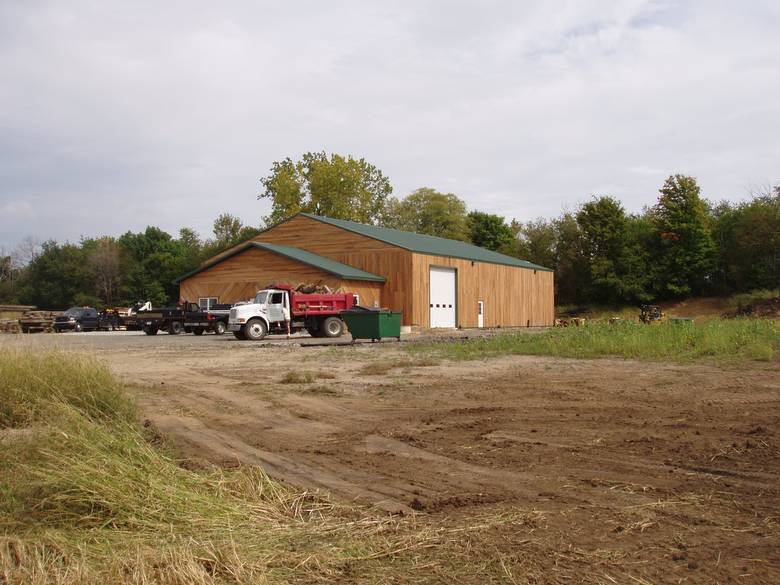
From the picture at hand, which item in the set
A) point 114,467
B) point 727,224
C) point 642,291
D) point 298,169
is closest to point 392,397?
point 114,467

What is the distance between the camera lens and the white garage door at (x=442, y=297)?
4406 centimetres

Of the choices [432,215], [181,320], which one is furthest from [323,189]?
[181,320]

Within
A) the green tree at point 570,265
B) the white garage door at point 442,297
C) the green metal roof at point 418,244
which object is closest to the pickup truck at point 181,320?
the green metal roof at point 418,244

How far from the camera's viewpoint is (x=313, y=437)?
8.53 m

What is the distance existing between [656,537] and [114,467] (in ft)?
13.1

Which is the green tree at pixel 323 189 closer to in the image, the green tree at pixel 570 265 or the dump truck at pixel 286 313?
the green tree at pixel 570 265

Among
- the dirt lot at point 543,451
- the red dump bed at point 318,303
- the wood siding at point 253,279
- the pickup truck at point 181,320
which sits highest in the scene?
the wood siding at point 253,279

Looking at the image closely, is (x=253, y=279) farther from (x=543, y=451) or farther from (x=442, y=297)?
(x=543, y=451)

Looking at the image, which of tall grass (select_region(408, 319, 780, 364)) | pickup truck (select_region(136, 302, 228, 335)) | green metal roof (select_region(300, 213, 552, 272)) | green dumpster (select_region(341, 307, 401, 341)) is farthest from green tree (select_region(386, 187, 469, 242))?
tall grass (select_region(408, 319, 780, 364))

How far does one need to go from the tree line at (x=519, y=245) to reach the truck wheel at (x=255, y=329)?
40.8 m

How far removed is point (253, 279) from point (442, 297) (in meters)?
11.6

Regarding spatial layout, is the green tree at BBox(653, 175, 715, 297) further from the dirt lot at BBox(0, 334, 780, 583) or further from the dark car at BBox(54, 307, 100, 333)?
the dirt lot at BBox(0, 334, 780, 583)

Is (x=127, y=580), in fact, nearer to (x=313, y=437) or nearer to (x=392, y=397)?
(x=313, y=437)

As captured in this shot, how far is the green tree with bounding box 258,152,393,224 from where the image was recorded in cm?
7356
